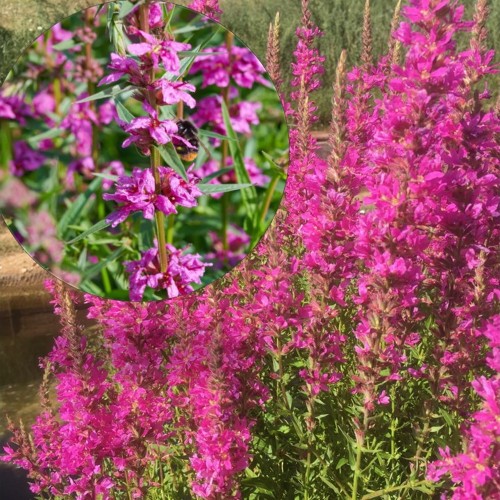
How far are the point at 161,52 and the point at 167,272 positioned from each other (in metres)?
0.77

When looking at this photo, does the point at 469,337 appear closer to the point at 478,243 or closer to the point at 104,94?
the point at 478,243

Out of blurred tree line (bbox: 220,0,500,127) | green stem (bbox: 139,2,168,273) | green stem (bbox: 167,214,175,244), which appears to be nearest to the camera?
green stem (bbox: 139,2,168,273)

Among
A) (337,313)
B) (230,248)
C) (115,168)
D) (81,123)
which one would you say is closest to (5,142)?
(81,123)

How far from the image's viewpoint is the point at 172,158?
2148mm

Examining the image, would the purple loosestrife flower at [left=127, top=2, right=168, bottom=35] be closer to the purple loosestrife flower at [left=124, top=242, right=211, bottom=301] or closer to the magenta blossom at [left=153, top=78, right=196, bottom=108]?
the magenta blossom at [left=153, top=78, right=196, bottom=108]

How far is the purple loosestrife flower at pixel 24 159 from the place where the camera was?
239cm

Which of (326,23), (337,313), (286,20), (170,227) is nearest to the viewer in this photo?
(170,227)

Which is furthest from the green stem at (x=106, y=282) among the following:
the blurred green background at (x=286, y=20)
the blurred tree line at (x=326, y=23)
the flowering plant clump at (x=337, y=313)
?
the blurred tree line at (x=326, y=23)

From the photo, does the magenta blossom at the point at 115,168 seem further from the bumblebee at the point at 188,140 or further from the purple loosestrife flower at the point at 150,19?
the purple loosestrife flower at the point at 150,19

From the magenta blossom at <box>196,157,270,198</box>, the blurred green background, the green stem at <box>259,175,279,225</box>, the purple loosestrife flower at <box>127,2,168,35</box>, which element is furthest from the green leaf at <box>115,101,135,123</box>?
the blurred green background

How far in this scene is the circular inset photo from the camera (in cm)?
224

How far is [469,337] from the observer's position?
2945 millimetres

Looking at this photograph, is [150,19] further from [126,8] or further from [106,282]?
[106,282]

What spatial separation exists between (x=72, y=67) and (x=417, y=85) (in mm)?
1138
